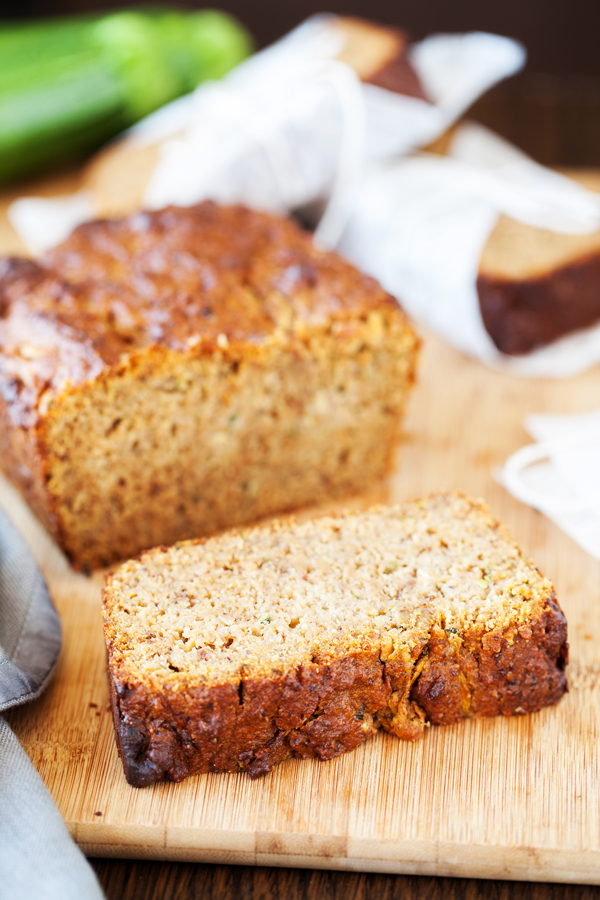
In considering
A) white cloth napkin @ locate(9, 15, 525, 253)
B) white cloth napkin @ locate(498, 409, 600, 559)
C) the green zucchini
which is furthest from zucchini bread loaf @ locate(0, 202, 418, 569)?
the green zucchini

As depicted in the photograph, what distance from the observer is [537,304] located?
4.33 m

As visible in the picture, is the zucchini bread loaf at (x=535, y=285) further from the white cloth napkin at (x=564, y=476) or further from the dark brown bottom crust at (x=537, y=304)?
the white cloth napkin at (x=564, y=476)

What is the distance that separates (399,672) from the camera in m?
2.62

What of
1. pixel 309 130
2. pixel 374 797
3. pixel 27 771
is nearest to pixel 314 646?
pixel 374 797

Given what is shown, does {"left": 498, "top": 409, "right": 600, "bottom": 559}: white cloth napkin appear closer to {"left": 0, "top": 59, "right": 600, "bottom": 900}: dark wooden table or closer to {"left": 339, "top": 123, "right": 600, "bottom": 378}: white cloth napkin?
{"left": 339, "top": 123, "right": 600, "bottom": 378}: white cloth napkin

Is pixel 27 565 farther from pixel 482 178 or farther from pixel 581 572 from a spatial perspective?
pixel 482 178

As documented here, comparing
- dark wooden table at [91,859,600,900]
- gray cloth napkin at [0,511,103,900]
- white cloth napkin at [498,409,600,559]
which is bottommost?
white cloth napkin at [498,409,600,559]

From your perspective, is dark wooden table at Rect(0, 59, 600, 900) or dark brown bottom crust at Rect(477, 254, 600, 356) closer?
dark wooden table at Rect(0, 59, 600, 900)

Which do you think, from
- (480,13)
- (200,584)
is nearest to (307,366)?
(200,584)

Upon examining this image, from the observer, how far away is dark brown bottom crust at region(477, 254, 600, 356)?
428 centimetres

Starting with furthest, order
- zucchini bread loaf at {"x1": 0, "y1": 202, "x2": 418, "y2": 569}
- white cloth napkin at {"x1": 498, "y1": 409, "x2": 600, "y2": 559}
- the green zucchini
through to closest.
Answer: the green zucchini < white cloth napkin at {"x1": 498, "y1": 409, "x2": 600, "y2": 559} < zucchini bread loaf at {"x1": 0, "y1": 202, "x2": 418, "y2": 569}

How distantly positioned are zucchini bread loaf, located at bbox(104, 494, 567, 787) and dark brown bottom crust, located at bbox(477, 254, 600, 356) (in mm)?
Answer: 1654

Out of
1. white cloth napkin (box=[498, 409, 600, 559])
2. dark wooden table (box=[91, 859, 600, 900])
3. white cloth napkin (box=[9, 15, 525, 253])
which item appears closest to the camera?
dark wooden table (box=[91, 859, 600, 900])

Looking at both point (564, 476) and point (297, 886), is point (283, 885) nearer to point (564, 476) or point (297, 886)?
point (297, 886)
